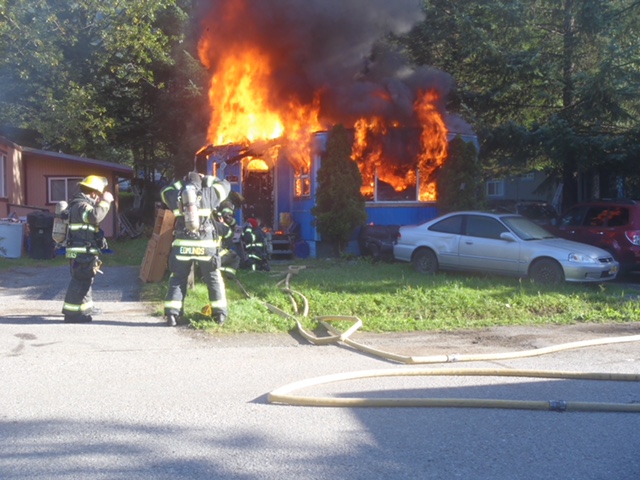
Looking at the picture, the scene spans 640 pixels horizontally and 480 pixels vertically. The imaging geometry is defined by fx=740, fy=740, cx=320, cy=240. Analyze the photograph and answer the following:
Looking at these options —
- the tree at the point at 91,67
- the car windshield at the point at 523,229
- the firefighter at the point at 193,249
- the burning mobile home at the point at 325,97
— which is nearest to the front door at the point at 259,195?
the burning mobile home at the point at 325,97

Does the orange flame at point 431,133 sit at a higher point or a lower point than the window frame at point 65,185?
higher

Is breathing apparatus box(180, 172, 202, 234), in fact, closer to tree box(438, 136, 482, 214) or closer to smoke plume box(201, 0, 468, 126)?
smoke plume box(201, 0, 468, 126)

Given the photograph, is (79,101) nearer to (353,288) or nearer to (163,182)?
(163,182)

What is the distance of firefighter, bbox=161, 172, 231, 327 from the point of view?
8.87 m

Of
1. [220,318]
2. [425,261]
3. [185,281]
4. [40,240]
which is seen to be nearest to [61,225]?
[185,281]

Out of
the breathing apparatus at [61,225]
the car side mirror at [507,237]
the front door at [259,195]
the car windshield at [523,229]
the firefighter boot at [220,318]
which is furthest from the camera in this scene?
the front door at [259,195]

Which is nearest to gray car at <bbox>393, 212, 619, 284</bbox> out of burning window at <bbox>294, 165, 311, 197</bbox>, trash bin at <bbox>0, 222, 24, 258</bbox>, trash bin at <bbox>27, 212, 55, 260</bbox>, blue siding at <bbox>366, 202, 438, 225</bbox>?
blue siding at <bbox>366, 202, 438, 225</bbox>

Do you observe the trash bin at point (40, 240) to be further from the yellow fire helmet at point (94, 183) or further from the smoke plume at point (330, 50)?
the yellow fire helmet at point (94, 183)

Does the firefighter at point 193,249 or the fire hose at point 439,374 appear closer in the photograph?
the fire hose at point 439,374

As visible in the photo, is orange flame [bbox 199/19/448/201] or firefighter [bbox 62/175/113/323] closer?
firefighter [bbox 62/175/113/323]

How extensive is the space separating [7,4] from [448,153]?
39.9 ft

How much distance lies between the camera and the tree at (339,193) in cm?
1561

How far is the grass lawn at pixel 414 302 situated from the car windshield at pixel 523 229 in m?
0.81

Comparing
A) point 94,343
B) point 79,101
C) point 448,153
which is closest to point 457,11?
point 448,153
